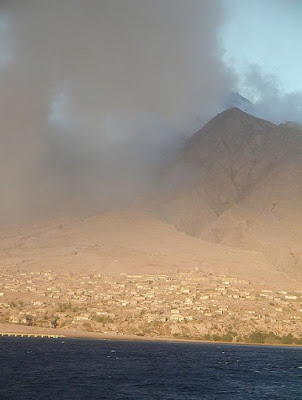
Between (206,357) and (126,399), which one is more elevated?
(206,357)

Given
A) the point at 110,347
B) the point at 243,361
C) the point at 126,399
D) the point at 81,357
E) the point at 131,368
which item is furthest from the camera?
the point at 110,347

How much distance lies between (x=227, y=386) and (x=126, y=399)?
30.0 meters

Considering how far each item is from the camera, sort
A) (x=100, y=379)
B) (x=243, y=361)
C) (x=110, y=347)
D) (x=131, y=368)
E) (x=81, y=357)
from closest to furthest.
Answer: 1. (x=100, y=379)
2. (x=131, y=368)
3. (x=81, y=357)
4. (x=243, y=361)
5. (x=110, y=347)

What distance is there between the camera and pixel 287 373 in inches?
6265

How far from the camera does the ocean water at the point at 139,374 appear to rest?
4550 inches

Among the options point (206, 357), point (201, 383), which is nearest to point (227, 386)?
point (201, 383)

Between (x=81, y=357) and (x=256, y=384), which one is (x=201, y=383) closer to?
(x=256, y=384)

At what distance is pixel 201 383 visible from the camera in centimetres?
13488

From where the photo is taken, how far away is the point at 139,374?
141 meters

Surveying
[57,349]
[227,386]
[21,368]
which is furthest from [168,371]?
[57,349]

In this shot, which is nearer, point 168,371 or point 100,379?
point 100,379

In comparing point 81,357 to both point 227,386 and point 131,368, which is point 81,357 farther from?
point 227,386

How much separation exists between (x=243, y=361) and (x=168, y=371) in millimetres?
35772

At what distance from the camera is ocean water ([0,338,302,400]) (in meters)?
116
